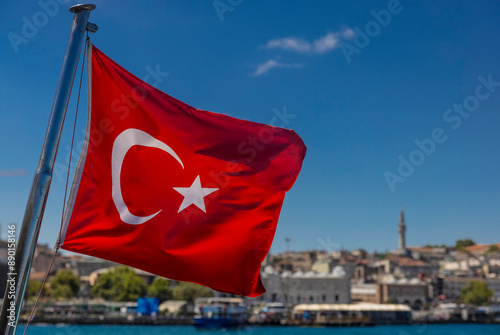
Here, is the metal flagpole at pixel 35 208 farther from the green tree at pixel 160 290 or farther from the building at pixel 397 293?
the building at pixel 397 293

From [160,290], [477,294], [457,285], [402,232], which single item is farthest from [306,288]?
[402,232]

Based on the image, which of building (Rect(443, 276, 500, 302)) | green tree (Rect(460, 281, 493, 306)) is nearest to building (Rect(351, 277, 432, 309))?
green tree (Rect(460, 281, 493, 306))

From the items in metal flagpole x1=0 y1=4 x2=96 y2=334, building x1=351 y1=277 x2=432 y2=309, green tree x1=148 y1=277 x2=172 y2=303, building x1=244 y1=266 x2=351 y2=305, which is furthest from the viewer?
building x1=351 y1=277 x2=432 y2=309

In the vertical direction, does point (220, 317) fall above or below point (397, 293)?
below

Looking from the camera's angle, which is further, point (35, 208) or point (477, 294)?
point (477, 294)

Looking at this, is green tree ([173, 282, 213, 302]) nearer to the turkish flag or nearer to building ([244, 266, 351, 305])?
building ([244, 266, 351, 305])

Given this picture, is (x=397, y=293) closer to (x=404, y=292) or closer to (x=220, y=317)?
(x=404, y=292)

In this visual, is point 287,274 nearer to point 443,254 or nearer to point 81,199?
point 443,254
